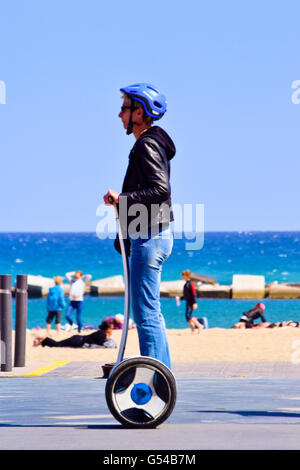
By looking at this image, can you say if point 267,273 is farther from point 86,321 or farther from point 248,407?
point 248,407

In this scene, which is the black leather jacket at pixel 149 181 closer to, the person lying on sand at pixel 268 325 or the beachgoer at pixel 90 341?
the beachgoer at pixel 90 341

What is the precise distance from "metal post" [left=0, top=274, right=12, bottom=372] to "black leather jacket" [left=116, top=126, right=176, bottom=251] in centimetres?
500

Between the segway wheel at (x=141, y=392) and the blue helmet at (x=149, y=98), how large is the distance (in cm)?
138

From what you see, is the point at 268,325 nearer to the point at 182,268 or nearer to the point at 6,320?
the point at 6,320

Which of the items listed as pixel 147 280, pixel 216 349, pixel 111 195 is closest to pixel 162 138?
pixel 111 195

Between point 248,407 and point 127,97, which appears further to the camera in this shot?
point 248,407

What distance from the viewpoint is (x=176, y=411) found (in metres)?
6.30

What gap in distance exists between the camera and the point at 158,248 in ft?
16.7

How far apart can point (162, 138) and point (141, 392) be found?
1.40m

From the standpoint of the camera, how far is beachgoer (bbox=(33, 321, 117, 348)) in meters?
15.4

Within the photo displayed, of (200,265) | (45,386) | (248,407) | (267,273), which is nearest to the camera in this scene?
(248,407)

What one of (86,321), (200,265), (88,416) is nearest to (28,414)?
(88,416)

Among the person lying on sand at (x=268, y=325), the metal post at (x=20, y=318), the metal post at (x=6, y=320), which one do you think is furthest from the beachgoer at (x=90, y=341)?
the person lying on sand at (x=268, y=325)

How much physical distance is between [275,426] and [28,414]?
1.80 m
